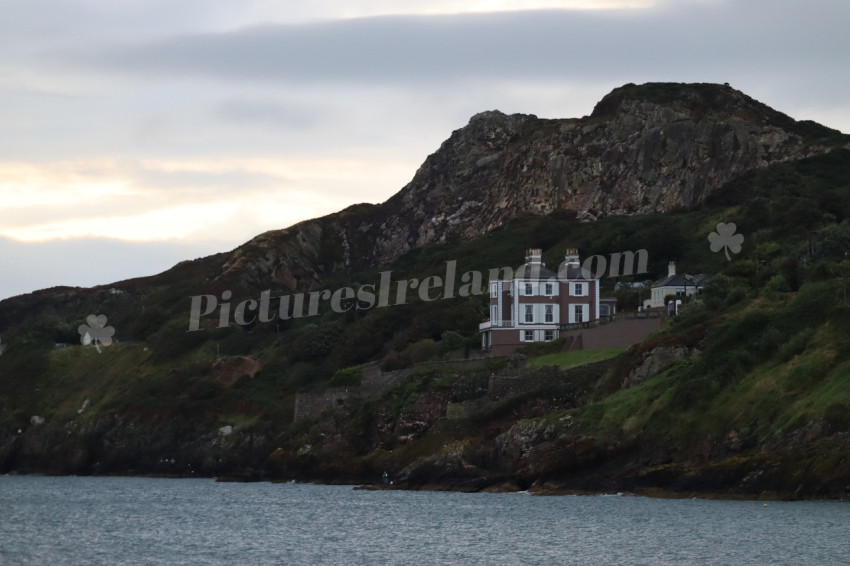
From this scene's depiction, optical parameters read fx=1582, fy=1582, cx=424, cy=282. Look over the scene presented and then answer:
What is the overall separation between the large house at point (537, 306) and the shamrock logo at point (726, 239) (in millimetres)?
32255

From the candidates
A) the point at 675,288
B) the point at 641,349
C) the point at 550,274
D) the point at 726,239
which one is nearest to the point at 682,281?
the point at 675,288

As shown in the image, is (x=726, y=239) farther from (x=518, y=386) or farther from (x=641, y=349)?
(x=641, y=349)

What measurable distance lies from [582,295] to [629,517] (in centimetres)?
5324

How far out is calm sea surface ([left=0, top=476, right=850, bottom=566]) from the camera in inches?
2454

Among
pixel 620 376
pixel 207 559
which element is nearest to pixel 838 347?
pixel 620 376

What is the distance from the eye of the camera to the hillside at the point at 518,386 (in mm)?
88125

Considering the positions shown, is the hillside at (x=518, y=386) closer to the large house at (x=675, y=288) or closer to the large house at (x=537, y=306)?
the large house at (x=675, y=288)

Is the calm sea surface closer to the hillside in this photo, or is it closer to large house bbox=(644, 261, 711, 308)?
the hillside

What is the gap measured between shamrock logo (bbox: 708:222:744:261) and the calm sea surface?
6557 centimetres

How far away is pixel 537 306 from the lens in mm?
126062

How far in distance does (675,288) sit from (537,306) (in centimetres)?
1223

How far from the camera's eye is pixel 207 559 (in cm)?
6469

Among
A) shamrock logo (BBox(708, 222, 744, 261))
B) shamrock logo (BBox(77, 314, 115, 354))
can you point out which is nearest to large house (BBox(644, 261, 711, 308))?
shamrock logo (BBox(708, 222, 744, 261))

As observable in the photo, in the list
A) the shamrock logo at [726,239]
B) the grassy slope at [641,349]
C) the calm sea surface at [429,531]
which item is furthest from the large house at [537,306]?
the shamrock logo at [726,239]
